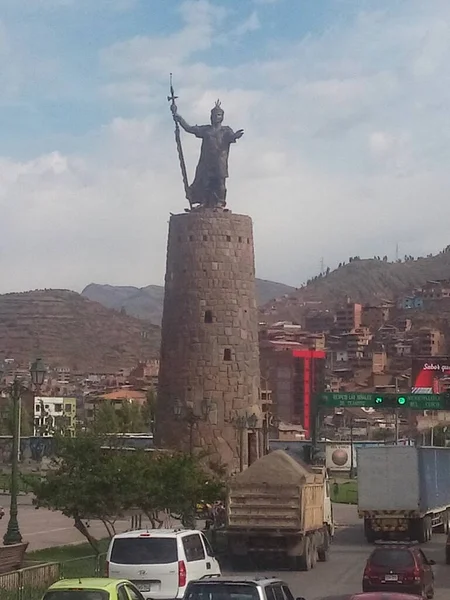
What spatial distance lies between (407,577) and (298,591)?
8.46 ft

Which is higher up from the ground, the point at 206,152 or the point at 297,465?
the point at 206,152

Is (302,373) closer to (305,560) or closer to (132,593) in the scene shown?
(305,560)

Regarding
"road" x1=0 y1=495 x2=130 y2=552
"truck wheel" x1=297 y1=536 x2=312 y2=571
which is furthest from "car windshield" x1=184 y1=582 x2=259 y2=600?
"road" x1=0 y1=495 x2=130 y2=552

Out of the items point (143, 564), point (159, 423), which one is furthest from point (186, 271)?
point (143, 564)

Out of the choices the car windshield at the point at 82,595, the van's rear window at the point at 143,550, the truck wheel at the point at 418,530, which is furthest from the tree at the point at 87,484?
the car windshield at the point at 82,595

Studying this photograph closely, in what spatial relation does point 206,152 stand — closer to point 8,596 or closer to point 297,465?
point 297,465

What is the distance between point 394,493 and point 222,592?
21.9 m

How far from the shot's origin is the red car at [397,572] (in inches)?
801

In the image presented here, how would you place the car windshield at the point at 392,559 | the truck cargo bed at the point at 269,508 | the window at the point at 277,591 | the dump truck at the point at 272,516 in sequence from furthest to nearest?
the truck cargo bed at the point at 269,508 → the dump truck at the point at 272,516 → the car windshield at the point at 392,559 → the window at the point at 277,591

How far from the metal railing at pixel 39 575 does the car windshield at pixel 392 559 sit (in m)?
4.57

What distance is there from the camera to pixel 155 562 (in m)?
17.7

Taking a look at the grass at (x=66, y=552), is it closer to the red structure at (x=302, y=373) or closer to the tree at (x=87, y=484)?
the tree at (x=87, y=484)

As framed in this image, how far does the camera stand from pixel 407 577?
67.2 ft

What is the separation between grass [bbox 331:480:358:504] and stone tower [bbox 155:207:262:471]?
850 centimetres
